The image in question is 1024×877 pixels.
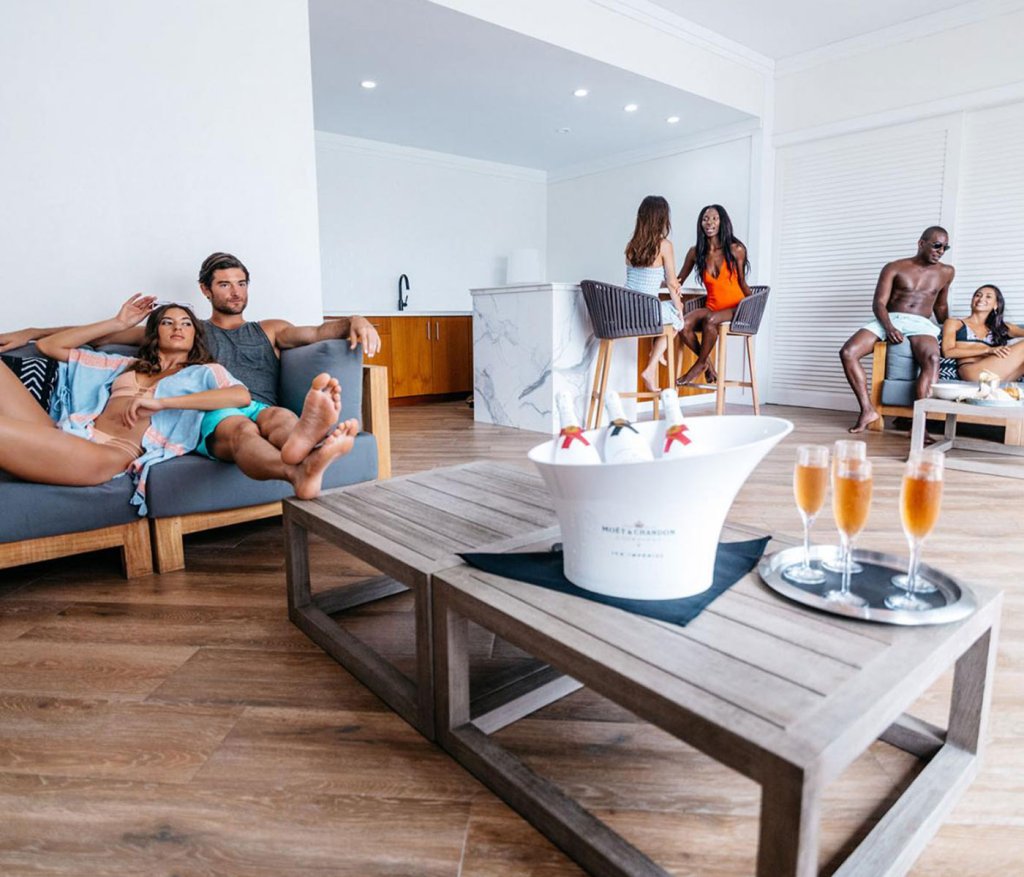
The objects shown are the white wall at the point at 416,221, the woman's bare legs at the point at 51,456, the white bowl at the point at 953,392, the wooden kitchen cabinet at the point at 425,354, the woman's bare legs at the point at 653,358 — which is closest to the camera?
the woman's bare legs at the point at 51,456

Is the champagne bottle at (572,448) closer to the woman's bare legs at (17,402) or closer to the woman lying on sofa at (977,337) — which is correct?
the woman's bare legs at (17,402)

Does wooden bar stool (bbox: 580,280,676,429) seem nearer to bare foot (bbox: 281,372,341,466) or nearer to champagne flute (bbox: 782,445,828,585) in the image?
bare foot (bbox: 281,372,341,466)

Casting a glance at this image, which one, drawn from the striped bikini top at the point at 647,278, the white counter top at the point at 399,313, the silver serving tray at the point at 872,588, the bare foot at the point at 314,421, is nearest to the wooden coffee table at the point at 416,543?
the bare foot at the point at 314,421

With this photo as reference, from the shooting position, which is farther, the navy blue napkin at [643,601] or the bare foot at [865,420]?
the bare foot at [865,420]

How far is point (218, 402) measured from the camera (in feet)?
6.88

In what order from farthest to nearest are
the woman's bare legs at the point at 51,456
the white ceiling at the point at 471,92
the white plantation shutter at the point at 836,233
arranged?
the white plantation shutter at the point at 836,233, the white ceiling at the point at 471,92, the woman's bare legs at the point at 51,456

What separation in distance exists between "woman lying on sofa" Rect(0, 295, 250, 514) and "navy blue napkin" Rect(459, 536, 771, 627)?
1294mm

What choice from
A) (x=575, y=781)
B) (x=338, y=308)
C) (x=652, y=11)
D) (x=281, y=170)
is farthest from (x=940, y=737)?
(x=338, y=308)

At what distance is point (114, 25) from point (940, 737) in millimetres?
3322

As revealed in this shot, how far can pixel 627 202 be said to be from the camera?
675 centimetres

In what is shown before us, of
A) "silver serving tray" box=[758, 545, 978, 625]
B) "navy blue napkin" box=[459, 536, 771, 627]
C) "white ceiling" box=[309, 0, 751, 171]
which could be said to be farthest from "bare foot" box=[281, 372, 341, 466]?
"white ceiling" box=[309, 0, 751, 171]

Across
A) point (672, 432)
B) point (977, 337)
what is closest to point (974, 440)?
point (977, 337)

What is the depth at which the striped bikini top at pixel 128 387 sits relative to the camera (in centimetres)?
210

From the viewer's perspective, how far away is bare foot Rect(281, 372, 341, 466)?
5.48ft
